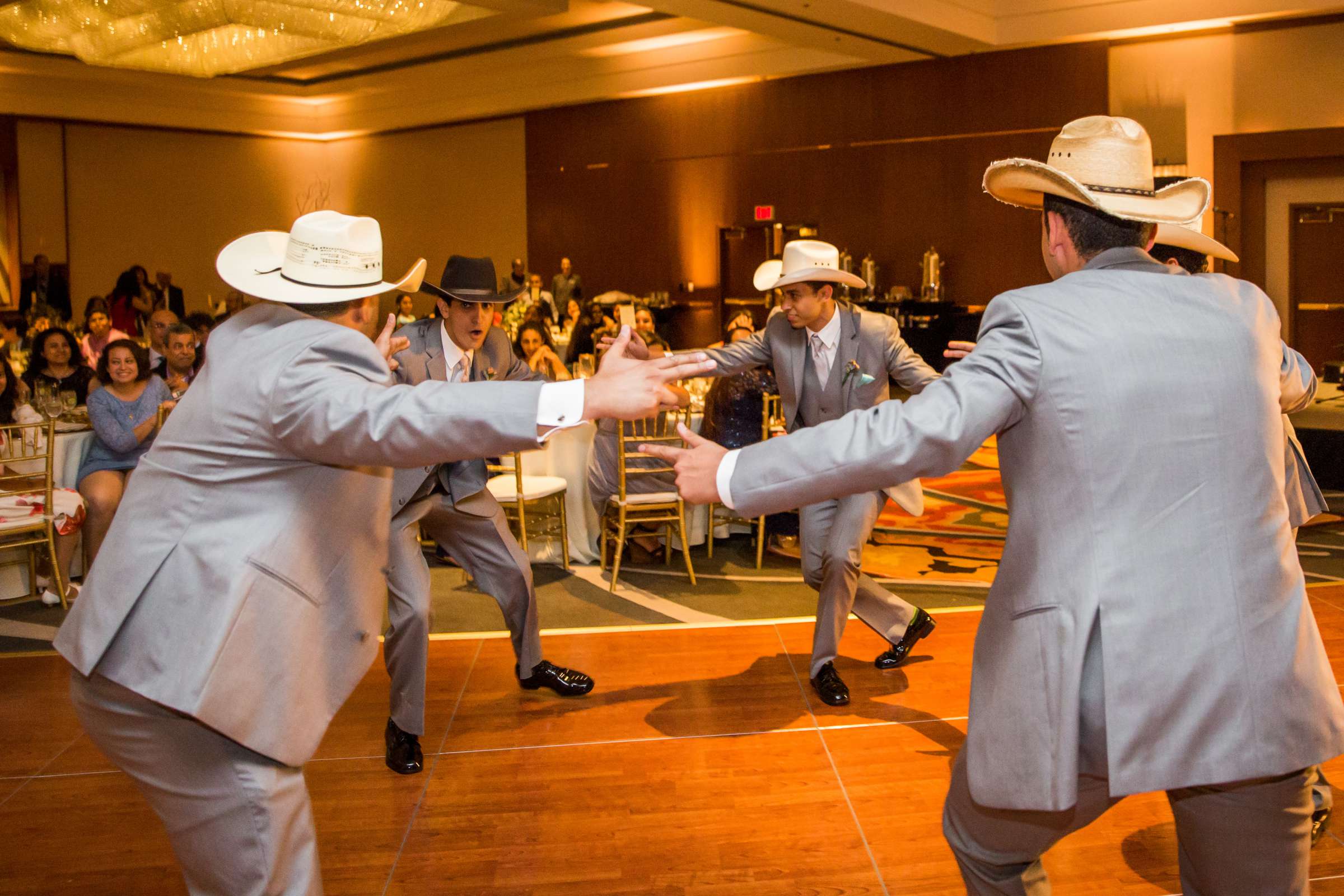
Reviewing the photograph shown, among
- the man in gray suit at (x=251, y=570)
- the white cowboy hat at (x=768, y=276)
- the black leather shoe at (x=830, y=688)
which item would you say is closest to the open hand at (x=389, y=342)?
the man in gray suit at (x=251, y=570)

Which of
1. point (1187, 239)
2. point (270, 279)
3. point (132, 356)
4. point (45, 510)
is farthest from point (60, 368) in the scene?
point (1187, 239)

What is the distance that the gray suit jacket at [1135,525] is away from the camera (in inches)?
68.4

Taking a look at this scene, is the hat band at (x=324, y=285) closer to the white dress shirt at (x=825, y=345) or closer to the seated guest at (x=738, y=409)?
the white dress shirt at (x=825, y=345)

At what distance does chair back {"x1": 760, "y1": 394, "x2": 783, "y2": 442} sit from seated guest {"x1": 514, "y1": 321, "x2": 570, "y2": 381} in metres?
1.70

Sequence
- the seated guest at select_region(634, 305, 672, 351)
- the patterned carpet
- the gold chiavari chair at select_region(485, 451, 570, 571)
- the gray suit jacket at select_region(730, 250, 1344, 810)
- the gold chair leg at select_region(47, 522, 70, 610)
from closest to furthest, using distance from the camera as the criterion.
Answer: the gray suit jacket at select_region(730, 250, 1344, 810) → the patterned carpet → the gold chair leg at select_region(47, 522, 70, 610) → the gold chiavari chair at select_region(485, 451, 570, 571) → the seated guest at select_region(634, 305, 672, 351)

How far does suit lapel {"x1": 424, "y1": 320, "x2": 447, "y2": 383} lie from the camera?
13.3 ft

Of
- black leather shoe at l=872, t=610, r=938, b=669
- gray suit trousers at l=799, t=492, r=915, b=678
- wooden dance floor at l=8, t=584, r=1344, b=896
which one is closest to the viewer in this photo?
wooden dance floor at l=8, t=584, r=1344, b=896

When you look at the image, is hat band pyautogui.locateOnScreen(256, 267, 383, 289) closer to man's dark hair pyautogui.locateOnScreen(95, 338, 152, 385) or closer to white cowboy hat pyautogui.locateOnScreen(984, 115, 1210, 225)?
white cowboy hat pyautogui.locateOnScreen(984, 115, 1210, 225)

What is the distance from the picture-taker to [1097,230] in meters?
1.95

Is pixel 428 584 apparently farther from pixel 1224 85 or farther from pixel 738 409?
pixel 1224 85

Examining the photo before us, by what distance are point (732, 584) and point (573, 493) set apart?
1.14 m

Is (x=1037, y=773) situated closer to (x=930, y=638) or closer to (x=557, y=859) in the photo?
(x=557, y=859)

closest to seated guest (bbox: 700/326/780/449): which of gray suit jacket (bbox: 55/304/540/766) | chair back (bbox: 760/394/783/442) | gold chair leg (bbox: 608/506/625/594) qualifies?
chair back (bbox: 760/394/783/442)

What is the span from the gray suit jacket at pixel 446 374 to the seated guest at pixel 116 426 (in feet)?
8.24
